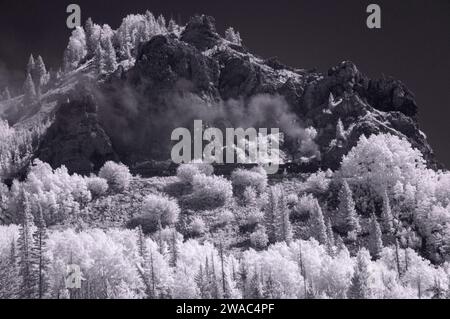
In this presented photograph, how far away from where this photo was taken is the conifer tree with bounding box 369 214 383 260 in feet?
627

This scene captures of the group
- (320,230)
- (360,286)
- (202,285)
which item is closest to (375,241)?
(320,230)

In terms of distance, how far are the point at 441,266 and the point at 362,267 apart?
5211 cm

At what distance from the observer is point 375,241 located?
195 m

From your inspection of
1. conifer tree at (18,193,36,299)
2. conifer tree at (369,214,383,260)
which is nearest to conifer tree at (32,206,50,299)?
conifer tree at (18,193,36,299)

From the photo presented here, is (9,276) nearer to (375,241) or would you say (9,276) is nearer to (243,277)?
(243,277)

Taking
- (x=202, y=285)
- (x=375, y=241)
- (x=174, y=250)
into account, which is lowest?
(x=202, y=285)

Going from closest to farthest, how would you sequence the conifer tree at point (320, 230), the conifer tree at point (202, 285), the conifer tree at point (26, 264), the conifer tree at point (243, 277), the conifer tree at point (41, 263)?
the conifer tree at point (41, 263), the conifer tree at point (26, 264), the conifer tree at point (202, 285), the conifer tree at point (243, 277), the conifer tree at point (320, 230)

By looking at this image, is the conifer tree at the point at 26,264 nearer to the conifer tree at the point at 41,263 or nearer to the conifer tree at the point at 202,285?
the conifer tree at the point at 41,263

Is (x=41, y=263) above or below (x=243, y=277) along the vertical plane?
above

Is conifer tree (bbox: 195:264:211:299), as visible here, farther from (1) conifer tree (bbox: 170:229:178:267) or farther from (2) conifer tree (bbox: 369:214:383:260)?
(2) conifer tree (bbox: 369:214:383:260)

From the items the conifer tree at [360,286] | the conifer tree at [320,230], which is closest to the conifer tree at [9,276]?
the conifer tree at [360,286]

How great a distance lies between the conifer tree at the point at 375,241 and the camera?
19125cm
